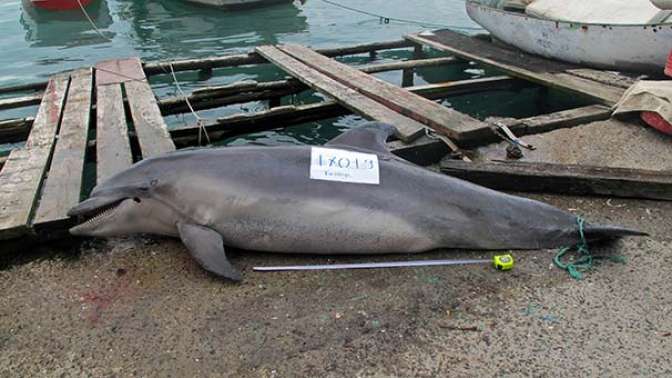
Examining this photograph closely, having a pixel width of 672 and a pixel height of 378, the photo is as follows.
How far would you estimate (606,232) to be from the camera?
3705 millimetres

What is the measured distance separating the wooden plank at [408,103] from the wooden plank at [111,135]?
2823mm

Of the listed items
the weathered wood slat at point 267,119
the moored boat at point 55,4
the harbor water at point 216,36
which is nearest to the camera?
the weathered wood slat at point 267,119

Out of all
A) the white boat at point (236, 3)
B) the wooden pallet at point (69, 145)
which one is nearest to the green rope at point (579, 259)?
the wooden pallet at point (69, 145)

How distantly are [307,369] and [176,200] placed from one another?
5.23ft

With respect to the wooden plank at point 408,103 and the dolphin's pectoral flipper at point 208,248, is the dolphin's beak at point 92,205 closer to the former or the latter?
the dolphin's pectoral flipper at point 208,248

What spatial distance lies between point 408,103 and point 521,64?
3397 mm

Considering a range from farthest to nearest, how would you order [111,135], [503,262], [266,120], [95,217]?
[266,120]
[111,135]
[95,217]
[503,262]

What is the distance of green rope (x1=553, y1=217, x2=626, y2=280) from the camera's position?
11.7 feet

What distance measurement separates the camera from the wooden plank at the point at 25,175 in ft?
12.5

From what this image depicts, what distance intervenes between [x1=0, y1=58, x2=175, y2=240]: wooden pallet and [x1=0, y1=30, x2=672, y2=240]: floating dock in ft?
0.04

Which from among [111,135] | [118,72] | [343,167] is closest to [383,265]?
[343,167]

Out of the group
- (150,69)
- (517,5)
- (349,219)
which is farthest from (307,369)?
(517,5)

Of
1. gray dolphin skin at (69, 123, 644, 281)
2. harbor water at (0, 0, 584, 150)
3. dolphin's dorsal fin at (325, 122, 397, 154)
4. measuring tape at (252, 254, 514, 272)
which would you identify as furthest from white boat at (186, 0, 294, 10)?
measuring tape at (252, 254, 514, 272)

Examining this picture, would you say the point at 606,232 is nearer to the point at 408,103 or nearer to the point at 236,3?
the point at 408,103
